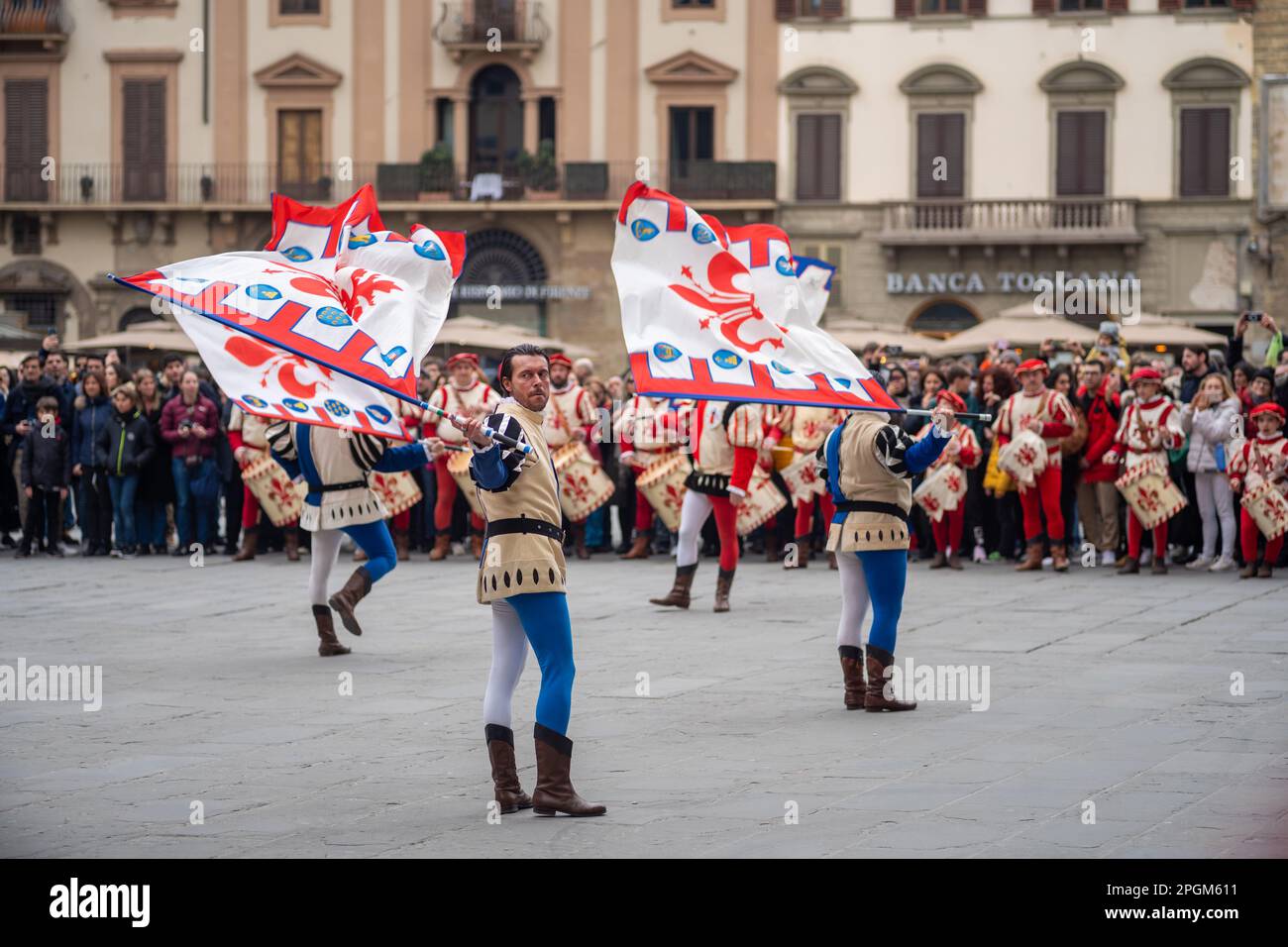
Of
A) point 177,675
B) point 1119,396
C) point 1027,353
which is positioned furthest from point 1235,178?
point 177,675

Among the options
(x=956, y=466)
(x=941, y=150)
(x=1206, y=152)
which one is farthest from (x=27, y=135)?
(x=956, y=466)

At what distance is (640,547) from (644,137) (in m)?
23.6

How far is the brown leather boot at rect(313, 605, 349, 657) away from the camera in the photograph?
39.5 ft

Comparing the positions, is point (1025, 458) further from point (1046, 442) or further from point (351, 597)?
point (351, 597)

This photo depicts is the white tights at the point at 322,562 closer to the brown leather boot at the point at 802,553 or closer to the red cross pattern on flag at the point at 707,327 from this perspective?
the red cross pattern on flag at the point at 707,327

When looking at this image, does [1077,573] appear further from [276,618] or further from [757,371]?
[757,371]

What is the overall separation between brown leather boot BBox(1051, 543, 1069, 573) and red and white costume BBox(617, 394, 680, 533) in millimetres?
3449

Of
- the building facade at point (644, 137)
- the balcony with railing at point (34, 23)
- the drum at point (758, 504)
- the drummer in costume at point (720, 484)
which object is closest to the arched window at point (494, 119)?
the building facade at point (644, 137)

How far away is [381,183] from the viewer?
137 feet

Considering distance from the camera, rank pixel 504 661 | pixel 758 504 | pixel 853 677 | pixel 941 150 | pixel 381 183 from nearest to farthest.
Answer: pixel 504 661 < pixel 853 677 < pixel 758 504 < pixel 941 150 < pixel 381 183

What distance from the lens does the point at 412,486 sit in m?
18.5

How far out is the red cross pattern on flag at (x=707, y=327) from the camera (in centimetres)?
875

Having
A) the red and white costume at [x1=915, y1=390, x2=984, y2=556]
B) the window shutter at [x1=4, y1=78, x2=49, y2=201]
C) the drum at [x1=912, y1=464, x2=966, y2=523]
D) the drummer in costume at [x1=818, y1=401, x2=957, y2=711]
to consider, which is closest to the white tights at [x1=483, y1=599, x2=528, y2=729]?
the drummer in costume at [x1=818, y1=401, x2=957, y2=711]

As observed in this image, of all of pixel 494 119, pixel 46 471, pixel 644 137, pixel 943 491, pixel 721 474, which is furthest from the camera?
pixel 494 119
